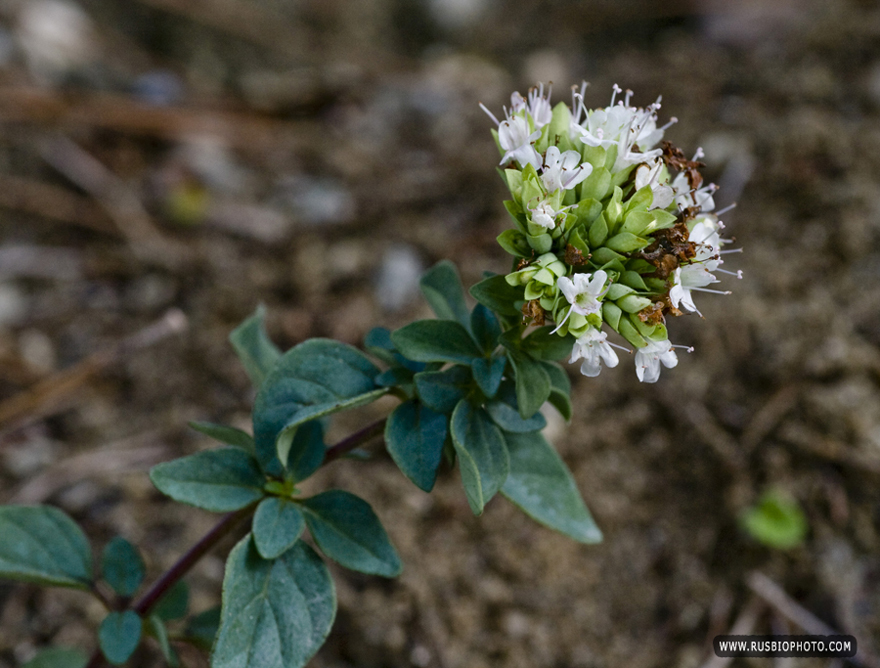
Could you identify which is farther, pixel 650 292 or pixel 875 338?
pixel 875 338

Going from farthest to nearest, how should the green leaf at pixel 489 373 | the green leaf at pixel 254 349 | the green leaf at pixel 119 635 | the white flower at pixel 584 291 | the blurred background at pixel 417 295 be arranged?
1. the blurred background at pixel 417 295
2. the green leaf at pixel 254 349
3. the green leaf at pixel 119 635
4. the green leaf at pixel 489 373
5. the white flower at pixel 584 291

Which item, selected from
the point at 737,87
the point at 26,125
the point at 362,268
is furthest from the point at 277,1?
the point at 737,87

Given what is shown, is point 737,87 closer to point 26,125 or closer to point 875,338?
point 875,338

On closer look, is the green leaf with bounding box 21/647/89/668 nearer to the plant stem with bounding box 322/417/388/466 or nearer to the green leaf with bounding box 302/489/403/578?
the green leaf with bounding box 302/489/403/578

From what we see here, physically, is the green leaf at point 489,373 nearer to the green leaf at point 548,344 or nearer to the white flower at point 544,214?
the green leaf at point 548,344

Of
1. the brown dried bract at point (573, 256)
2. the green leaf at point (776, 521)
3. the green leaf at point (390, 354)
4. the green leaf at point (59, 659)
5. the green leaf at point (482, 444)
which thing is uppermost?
the brown dried bract at point (573, 256)

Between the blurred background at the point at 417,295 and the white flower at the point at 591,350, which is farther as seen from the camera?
the blurred background at the point at 417,295

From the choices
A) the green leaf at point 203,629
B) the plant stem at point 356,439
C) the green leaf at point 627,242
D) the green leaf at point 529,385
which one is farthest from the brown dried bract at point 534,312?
the green leaf at point 203,629
